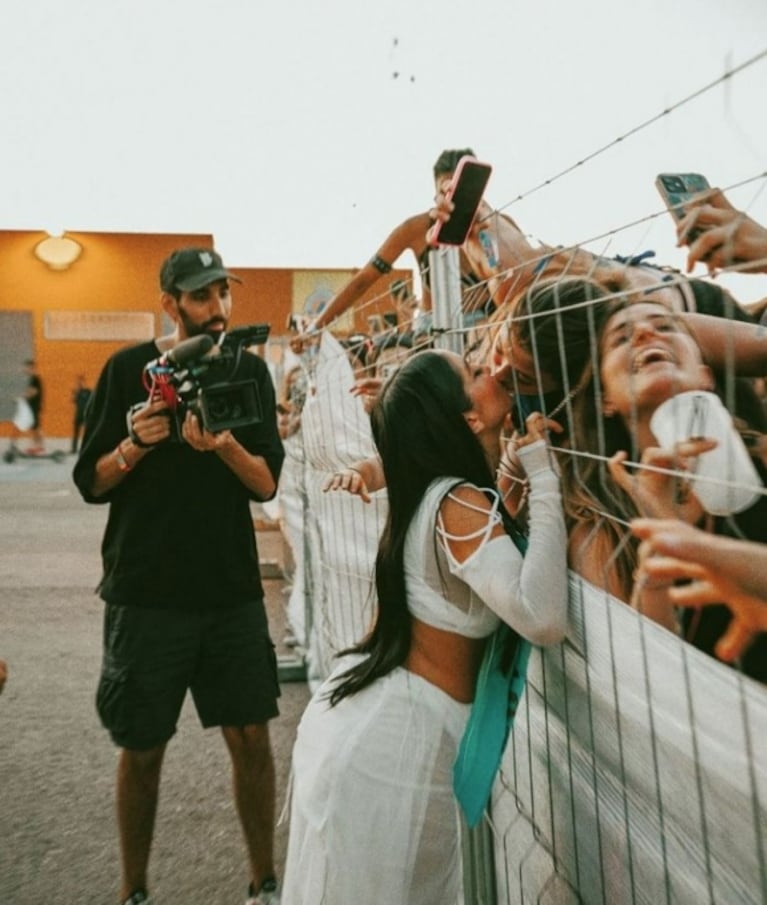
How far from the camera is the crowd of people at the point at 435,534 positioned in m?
1.27

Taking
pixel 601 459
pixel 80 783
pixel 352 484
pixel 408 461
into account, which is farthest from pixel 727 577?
pixel 80 783

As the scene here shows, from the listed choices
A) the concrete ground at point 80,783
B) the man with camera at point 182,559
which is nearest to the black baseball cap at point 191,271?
the man with camera at point 182,559

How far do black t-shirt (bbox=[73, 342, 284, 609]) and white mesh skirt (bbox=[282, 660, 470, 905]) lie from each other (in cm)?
87

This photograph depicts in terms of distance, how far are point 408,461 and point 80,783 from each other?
2460mm

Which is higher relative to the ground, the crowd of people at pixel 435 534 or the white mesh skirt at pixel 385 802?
the crowd of people at pixel 435 534

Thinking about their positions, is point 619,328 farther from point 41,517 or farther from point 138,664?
point 41,517

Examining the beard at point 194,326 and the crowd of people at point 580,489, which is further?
the beard at point 194,326

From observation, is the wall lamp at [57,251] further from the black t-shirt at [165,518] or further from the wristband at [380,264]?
the black t-shirt at [165,518]

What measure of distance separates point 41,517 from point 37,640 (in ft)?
17.6

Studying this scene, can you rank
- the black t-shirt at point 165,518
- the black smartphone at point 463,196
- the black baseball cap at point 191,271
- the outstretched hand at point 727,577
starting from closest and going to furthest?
the outstretched hand at point 727,577 < the black smartphone at point 463,196 < the black t-shirt at point 165,518 < the black baseball cap at point 191,271

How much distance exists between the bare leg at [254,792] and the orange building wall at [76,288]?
18.8m

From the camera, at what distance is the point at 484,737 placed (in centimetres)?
160

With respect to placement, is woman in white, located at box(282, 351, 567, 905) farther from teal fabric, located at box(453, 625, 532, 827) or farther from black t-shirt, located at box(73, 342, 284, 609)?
black t-shirt, located at box(73, 342, 284, 609)

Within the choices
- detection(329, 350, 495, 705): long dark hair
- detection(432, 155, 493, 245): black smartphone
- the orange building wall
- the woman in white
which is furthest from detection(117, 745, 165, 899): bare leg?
the orange building wall
